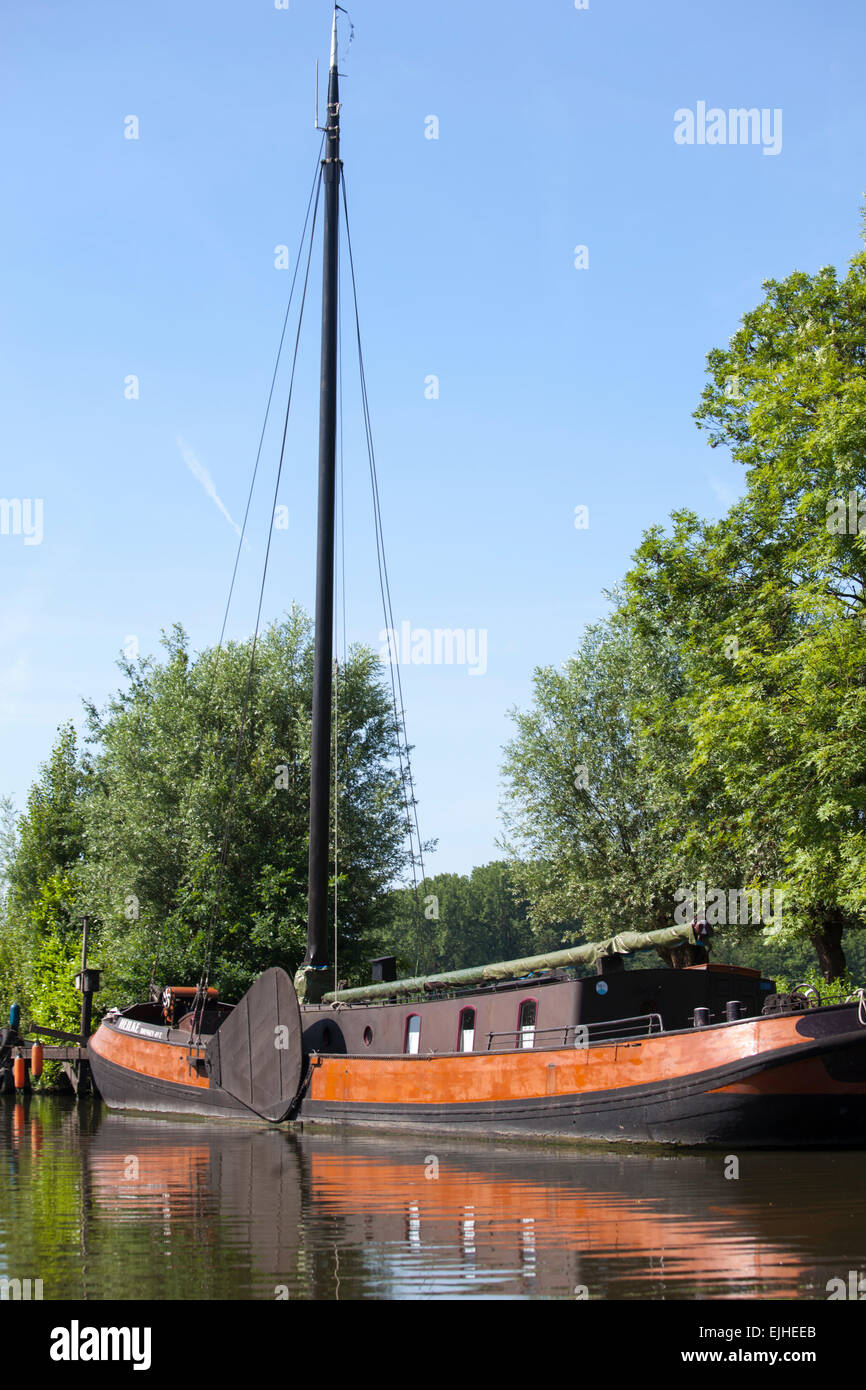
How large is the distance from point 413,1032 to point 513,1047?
2674 millimetres

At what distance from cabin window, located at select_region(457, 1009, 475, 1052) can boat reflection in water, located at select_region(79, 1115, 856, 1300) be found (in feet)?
8.33

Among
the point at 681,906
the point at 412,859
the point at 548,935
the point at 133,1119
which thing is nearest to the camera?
the point at 133,1119

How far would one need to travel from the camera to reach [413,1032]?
2041cm

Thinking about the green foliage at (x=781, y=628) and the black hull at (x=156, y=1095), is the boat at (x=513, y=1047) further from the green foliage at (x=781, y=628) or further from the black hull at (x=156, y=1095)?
the green foliage at (x=781, y=628)

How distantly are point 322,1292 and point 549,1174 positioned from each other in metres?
6.63

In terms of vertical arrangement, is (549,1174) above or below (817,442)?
below

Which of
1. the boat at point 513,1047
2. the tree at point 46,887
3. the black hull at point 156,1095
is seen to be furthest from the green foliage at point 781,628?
the tree at point 46,887

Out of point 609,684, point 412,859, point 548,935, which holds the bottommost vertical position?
point 548,935

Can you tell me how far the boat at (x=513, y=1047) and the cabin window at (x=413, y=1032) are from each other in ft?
0.15

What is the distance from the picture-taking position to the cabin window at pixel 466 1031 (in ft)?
63.2
